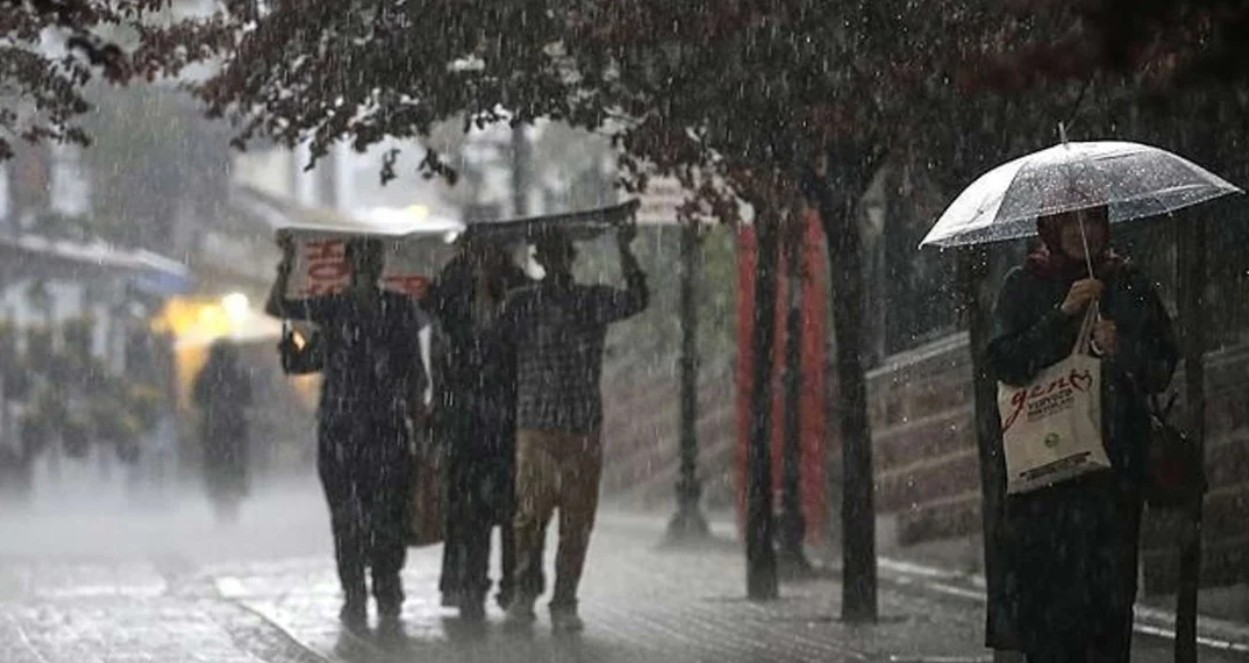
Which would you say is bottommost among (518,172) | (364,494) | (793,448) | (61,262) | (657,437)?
(657,437)

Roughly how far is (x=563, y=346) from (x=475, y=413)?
0.75 m

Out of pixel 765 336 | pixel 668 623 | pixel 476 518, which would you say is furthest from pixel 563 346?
pixel 765 336

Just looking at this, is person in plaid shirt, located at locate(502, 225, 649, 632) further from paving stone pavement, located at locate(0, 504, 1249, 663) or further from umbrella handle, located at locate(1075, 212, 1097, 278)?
umbrella handle, located at locate(1075, 212, 1097, 278)

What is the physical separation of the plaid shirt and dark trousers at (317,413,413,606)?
2.27 ft

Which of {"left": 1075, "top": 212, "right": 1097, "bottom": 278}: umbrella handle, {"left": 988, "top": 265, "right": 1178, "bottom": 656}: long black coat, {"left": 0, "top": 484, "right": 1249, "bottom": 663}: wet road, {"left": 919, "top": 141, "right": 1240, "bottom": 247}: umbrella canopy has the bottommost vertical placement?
{"left": 0, "top": 484, "right": 1249, "bottom": 663}: wet road

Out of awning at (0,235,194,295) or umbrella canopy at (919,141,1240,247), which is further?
awning at (0,235,194,295)

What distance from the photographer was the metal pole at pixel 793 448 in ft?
57.9

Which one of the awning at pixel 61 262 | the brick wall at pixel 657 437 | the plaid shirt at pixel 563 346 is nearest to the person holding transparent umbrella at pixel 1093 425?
the plaid shirt at pixel 563 346

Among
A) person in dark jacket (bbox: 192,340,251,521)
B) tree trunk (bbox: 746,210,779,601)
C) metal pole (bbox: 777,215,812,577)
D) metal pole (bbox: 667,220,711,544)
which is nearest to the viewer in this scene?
tree trunk (bbox: 746,210,779,601)

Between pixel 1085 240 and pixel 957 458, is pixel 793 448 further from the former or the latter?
pixel 1085 240

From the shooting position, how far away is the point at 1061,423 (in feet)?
26.9

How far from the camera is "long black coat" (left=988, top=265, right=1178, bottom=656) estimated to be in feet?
27.0

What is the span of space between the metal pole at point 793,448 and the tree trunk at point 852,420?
2.62 meters

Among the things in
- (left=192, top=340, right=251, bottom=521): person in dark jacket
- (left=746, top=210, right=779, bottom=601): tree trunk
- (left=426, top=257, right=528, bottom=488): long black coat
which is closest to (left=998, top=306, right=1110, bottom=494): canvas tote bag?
(left=426, top=257, right=528, bottom=488): long black coat
